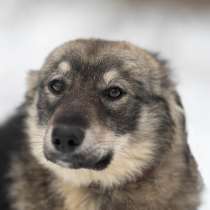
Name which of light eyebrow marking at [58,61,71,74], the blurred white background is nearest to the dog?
light eyebrow marking at [58,61,71,74]

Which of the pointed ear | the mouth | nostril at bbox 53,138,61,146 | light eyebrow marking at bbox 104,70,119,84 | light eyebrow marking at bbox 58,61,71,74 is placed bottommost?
the mouth

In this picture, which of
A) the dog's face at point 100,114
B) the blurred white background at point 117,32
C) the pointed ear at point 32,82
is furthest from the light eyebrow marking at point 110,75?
the blurred white background at point 117,32

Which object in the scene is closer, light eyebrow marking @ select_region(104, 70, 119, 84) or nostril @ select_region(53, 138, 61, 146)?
nostril @ select_region(53, 138, 61, 146)

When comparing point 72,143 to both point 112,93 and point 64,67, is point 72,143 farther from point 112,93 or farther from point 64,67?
point 64,67

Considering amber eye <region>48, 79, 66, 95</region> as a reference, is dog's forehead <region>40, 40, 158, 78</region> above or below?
above

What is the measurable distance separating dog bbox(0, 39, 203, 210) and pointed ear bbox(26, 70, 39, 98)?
22mm

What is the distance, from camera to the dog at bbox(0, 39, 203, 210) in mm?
3861

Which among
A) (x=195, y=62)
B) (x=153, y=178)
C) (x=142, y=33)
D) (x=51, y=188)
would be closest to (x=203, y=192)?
(x=153, y=178)

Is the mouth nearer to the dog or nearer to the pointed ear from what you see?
the dog

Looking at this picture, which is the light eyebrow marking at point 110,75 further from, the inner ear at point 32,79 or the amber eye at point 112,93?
the inner ear at point 32,79

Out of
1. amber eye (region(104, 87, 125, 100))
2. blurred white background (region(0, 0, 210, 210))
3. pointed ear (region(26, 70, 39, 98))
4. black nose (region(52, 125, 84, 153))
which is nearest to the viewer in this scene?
black nose (region(52, 125, 84, 153))

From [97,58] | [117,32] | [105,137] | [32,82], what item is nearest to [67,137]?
[105,137]

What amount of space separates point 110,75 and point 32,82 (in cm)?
65

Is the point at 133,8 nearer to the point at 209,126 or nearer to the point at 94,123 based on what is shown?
the point at 209,126
